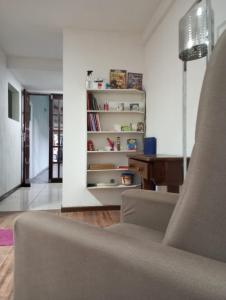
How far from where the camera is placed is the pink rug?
2.44 m

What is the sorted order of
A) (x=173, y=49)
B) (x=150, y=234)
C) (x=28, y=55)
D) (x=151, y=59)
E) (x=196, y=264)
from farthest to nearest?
(x=28, y=55)
(x=151, y=59)
(x=173, y=49)
(x=150, y=234)
(x=196, y=264)

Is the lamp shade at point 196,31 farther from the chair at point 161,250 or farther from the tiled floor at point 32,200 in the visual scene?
the tiled floor at point 32,200

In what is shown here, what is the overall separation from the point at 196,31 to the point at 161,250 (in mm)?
1603

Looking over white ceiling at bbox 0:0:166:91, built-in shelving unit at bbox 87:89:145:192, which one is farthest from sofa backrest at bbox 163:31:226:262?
built-in shelving unit at bbox 87:89:145:192

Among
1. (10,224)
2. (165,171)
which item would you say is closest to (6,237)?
(10,224)

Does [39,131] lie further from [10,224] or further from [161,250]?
[161,250]

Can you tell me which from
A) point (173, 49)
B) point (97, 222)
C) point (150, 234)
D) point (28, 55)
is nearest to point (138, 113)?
point (173, 49)

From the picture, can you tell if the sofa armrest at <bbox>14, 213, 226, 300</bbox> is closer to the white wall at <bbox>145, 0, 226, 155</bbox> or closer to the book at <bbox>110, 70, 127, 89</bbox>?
the white wall at <bbox>145, 0, 226, 155</bbox>

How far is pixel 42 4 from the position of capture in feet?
10.1

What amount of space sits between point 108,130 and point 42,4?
176cm

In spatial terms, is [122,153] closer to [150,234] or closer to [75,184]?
[75,184]

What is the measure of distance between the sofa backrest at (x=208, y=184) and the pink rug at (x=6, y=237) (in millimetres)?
2135

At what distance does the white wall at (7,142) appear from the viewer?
443 centimetres

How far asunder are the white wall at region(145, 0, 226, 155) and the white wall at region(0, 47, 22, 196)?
2.40 metres
